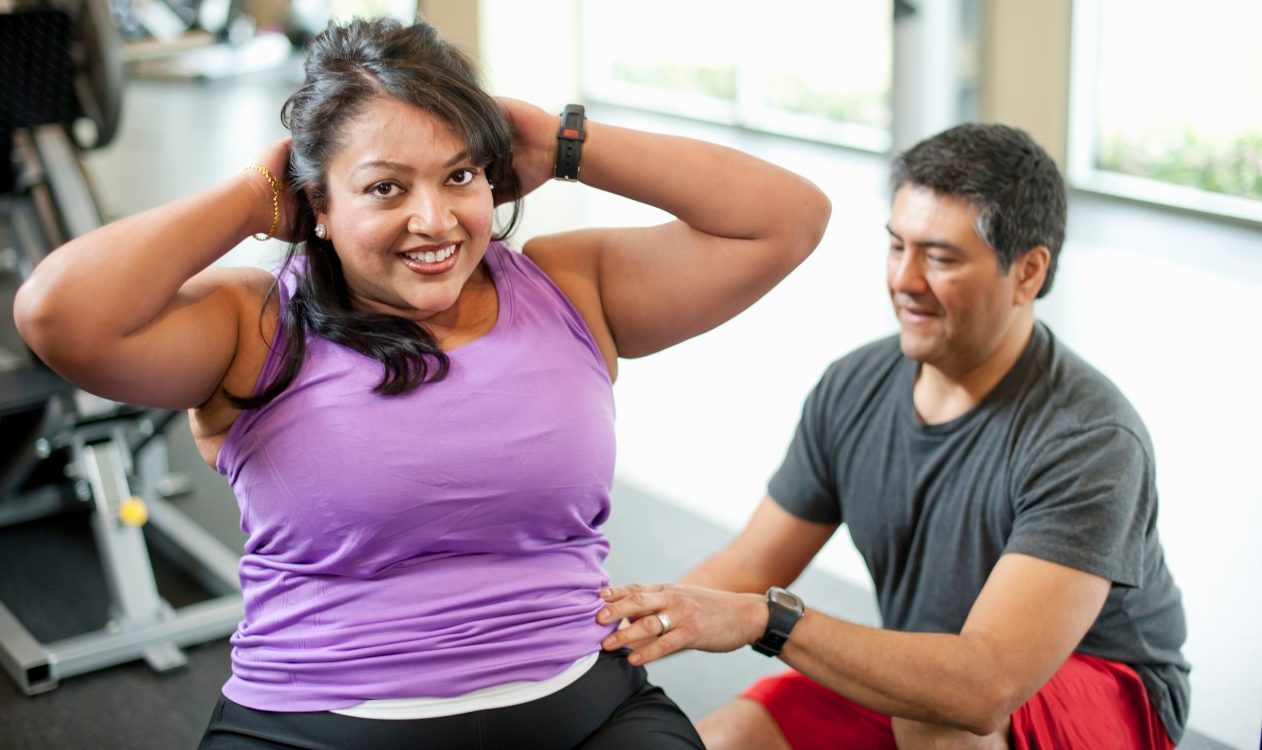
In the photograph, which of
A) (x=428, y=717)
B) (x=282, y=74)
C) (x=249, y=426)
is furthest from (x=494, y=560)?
(x=282, y=74)

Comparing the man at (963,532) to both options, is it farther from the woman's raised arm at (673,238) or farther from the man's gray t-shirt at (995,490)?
the woman's raised arm at (673,238)

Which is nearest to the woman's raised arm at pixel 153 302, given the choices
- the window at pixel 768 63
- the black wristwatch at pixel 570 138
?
the black wristwatch at pixel 570 138

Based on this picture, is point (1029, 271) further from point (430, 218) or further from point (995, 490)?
point (430, 218)

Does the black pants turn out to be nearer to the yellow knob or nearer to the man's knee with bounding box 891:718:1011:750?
the man's knee with bounding box 891:718:1011:750

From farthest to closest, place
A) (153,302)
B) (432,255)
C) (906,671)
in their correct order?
(906,671) → (432,255) → (153,302)

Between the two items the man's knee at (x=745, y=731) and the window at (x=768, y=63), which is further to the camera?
the window at (x=768, y=63)

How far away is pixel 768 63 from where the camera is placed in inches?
258

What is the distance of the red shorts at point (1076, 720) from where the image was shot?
5.43 ft

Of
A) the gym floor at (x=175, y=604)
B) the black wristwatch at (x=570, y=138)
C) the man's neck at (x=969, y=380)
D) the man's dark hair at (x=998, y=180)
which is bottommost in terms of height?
the gym floor at (x=175, y=604)

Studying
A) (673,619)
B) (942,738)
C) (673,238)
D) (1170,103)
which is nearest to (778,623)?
(673,619)

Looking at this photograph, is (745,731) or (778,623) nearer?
(778,623)

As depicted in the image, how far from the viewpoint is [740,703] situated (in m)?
1.88

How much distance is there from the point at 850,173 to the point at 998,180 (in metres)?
4.23

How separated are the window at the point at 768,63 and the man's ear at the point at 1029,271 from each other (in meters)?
4.05
